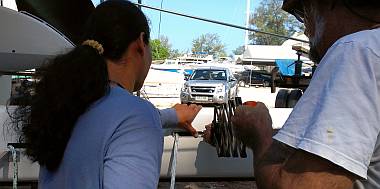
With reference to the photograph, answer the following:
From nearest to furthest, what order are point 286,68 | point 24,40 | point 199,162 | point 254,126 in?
point 254,126 < point 199,162 < point 24,40 < point 286,68

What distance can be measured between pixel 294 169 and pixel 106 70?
2.19 feet

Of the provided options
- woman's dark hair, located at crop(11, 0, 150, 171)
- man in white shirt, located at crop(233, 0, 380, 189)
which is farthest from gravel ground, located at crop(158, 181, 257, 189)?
man in white shirt, located at crop(233, 0, 380, 189)

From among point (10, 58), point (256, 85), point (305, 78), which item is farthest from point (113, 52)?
point (256, 85)

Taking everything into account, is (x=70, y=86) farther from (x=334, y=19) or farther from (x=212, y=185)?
(x=212, y=185)

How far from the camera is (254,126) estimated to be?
A: 127 centimetres

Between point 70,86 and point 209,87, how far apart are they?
17.4 meters

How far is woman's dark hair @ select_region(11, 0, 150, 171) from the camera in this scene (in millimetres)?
1338

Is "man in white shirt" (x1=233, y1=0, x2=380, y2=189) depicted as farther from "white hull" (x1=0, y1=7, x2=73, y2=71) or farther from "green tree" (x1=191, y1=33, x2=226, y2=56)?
"green tree" (x1=191, y1=33, x2=226, y2=56)

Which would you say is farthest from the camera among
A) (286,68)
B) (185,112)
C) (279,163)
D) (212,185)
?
(286,68)

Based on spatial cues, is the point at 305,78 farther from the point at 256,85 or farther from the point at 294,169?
the point at 256,85

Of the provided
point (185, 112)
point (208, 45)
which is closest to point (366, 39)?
point (185, 112)

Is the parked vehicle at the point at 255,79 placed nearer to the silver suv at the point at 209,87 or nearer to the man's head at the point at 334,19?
the silver suv at the point at 209,87

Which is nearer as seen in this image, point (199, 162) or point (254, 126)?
point (254, 126)

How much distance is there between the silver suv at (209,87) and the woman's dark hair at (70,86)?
54.0 ft
